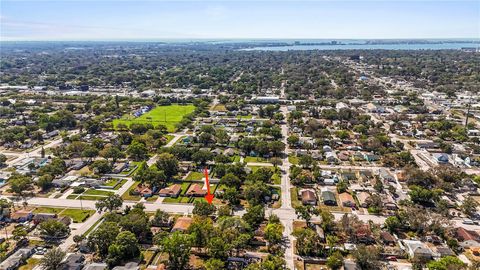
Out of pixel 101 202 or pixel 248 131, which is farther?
pixel 248 131

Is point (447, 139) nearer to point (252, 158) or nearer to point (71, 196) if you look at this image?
point (252, 158)

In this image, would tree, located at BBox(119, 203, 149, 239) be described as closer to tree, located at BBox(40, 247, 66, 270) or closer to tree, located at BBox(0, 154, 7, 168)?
tree, located at BBox(40, 247, 66, 270)

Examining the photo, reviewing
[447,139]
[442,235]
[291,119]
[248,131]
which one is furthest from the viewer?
[291,119]

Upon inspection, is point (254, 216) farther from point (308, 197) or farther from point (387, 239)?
point (387, 239)

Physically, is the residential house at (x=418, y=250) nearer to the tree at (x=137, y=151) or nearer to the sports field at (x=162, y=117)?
the tree at (x=137, y=151)

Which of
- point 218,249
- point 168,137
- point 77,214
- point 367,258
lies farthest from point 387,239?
point 168,137

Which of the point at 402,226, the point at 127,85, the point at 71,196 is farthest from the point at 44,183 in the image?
the point at 127,85

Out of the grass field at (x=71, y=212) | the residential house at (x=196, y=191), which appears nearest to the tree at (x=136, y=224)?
the grass field at (x=71, y=212)
